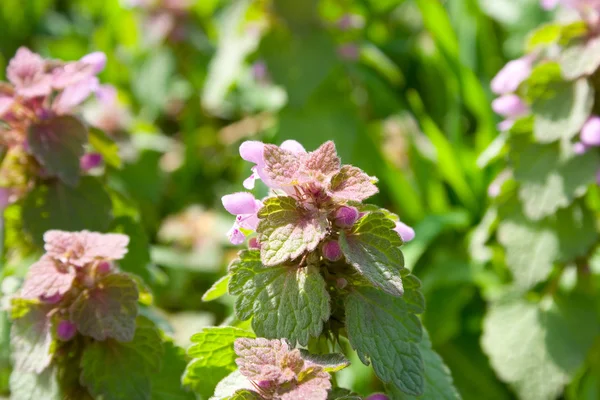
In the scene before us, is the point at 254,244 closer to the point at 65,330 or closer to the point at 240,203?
the point at 240,203

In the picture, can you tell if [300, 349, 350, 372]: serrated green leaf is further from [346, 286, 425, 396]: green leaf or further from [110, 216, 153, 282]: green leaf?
[110, 216, 153, 282]: green leaf

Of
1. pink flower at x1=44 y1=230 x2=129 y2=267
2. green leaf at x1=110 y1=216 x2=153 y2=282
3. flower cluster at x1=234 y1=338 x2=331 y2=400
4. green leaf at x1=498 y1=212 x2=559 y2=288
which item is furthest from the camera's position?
green leaf at x1=498 y1=212 x2=559 y2=288

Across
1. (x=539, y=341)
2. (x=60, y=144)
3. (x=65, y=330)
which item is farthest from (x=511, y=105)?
(x=65, y=330)

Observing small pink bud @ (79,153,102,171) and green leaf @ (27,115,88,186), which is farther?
small pink bud @ (79,153,102,171)

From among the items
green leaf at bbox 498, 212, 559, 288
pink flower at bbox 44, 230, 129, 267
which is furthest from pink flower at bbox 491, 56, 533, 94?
pink flower at bbox 44, 230, 129, 267

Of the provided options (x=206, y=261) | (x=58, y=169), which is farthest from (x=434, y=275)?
(x=58, y=169)
